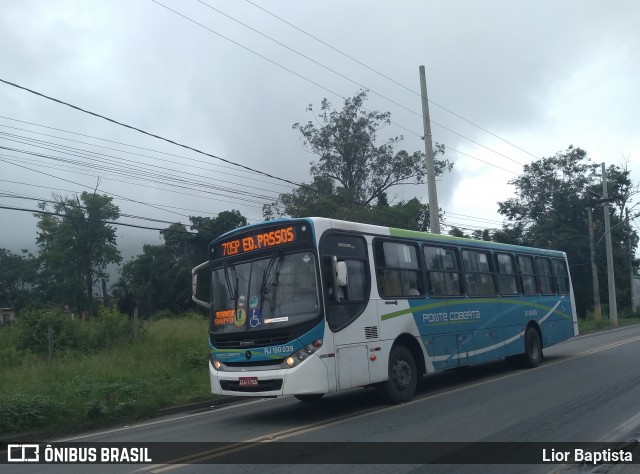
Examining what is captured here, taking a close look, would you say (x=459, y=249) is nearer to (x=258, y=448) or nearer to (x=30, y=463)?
(x=258, y=448)

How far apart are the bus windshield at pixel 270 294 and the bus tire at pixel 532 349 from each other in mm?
8829

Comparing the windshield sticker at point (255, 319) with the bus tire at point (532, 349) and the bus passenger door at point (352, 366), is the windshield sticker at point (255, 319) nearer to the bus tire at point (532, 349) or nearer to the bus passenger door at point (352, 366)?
the bus passenger door at point (352, 366)

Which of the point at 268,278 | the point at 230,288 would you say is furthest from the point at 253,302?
the point at 230,288

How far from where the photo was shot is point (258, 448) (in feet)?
28.4

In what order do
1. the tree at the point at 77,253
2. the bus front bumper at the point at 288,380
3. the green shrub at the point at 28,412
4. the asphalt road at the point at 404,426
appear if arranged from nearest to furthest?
the asphalt road at the point at 404,426, the bus front bumper at the point at 288,380, the green shrub at the point at 28,412, the tree at the point at 77,253

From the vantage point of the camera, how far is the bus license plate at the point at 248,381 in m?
10.3

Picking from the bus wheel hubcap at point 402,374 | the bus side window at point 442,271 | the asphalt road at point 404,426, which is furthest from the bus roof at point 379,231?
the asphalt road at point 404,426

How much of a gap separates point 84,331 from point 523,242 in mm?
34645

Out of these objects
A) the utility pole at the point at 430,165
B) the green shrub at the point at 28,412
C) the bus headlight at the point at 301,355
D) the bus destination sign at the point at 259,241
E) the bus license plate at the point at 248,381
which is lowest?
the green shrub at the point at 28,412

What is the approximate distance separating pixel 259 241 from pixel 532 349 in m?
9.72

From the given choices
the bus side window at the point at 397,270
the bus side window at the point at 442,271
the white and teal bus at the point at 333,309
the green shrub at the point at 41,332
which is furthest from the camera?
the green shrub at the point at 41,332

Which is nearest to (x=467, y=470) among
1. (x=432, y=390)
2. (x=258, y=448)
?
(x=258, y=448)

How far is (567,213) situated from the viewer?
1876 inches

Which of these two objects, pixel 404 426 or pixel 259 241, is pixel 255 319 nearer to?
pixel 259 241
